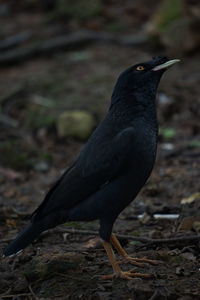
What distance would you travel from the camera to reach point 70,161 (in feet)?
27.8

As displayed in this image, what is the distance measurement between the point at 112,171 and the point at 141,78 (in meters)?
0.74

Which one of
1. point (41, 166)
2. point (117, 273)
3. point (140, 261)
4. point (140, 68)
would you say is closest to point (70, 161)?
point (41, 166)

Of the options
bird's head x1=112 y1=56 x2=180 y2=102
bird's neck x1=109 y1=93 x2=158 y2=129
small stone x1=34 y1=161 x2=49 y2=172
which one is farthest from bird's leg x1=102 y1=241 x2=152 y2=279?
small stone x1=34 y1=161 x2=49 y2=172

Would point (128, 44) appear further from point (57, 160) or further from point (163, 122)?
point (57, 160)

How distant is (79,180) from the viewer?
496cm

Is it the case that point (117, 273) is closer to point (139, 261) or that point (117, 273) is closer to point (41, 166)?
point (139, 261)

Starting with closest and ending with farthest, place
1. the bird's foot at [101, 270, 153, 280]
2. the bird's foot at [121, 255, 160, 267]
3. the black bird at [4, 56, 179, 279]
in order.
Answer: the bird's foot at [101, 270, 153, 280] < the black bird at [4, 56, 179, 279] < the bird's foot at [121, 255, 160, 267]

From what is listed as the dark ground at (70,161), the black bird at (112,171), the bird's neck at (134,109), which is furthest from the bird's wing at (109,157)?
the dark ground at (70,161)

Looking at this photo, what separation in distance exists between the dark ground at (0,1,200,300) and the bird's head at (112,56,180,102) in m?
1.19

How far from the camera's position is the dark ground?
15.4ft

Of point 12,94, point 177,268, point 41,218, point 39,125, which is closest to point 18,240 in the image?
point 41,218

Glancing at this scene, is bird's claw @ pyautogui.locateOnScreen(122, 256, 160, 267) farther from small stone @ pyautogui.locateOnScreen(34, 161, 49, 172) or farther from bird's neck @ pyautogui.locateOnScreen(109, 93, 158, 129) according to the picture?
small stone @ pyautogui.locateOnScreen(34, 161, 49, 172)

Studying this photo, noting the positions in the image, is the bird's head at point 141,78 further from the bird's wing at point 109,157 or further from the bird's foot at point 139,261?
the bird's foot at point 139,261

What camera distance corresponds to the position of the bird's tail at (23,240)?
4.87 m
